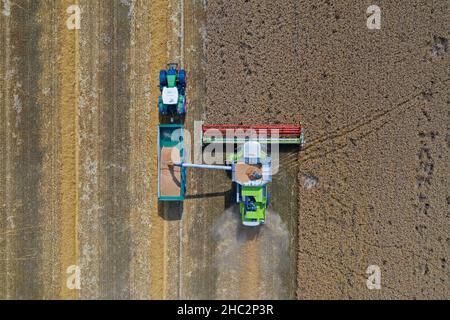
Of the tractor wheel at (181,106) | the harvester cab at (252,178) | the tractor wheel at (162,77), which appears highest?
the tractor wheel at (162,77)

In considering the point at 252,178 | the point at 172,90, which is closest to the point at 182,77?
the point at 172,90

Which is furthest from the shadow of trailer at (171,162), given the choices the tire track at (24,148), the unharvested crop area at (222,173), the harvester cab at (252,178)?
the tire track at (24,148)

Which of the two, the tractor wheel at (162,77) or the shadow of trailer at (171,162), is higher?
the tractor wheel at (162,77)

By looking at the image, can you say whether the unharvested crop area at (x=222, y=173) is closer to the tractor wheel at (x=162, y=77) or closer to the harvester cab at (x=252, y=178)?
the tractor wheel at (x=162, y=77)

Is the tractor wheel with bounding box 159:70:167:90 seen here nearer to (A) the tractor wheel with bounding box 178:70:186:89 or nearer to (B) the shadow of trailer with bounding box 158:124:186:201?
(A) the tractor wheel with bounding box 178:70:186:89

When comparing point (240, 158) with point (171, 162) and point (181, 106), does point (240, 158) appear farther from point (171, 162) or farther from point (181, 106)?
point (181, 106)

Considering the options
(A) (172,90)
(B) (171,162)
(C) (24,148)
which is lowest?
(B) (171,162)

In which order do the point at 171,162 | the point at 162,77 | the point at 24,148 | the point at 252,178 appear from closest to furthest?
the point at 252,178
the point at 162,77
the point at 171,162
the point at 24,148

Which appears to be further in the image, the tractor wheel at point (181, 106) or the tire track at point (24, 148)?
the tire track at point (24, 148)
